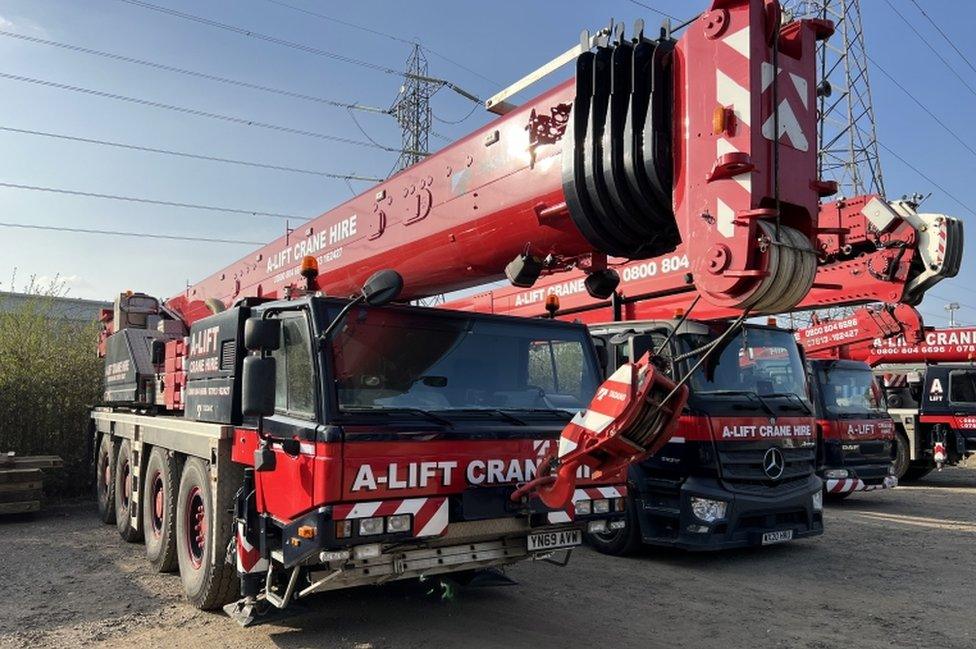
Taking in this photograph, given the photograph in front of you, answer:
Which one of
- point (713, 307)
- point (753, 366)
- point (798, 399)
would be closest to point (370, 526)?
point (713, 307)

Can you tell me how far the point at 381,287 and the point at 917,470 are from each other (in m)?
14.6

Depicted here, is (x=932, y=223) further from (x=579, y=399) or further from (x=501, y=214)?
(x=501, y=214)

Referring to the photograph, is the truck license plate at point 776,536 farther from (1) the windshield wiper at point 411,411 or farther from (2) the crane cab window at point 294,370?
(2) the crane cab window at point 294,370

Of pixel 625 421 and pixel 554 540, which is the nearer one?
pixel 625 421

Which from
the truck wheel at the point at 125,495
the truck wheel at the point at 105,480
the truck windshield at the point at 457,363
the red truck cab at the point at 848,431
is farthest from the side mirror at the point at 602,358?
the red truck cab at the point at 848,431

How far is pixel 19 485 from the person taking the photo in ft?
28.9

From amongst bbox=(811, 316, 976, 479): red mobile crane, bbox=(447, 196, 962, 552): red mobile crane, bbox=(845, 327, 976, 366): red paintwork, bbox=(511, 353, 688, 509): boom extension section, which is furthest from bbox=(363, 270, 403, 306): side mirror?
bbox=(845, 327, 976, 366): red paintwork

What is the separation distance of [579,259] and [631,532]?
152 inches

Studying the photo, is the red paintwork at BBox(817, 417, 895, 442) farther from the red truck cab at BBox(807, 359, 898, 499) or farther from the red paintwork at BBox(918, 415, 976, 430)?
the red paintwork at BBox(918, 415, 976, 430)

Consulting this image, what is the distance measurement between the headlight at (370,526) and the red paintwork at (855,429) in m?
8.41

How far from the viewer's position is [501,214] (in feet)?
13.6

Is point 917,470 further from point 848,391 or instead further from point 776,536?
point 776,536

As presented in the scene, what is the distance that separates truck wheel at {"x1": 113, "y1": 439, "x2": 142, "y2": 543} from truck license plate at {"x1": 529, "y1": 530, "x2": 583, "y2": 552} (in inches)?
174

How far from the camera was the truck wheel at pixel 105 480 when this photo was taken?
8.48 m
